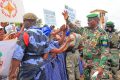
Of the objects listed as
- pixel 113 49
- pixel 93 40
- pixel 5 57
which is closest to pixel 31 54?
pixel 5 57

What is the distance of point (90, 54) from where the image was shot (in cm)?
751

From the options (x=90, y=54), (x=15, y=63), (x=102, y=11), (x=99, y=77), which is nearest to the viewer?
(x=15, y=63)

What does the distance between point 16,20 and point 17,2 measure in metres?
0.33

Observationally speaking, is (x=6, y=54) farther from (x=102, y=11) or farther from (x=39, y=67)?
(x=102, y=11)

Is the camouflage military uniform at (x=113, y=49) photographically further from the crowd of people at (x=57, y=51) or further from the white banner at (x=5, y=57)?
the white banner at (x=5, y=57)

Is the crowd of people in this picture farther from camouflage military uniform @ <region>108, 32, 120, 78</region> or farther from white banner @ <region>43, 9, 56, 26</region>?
white banner @ <region>43, 9, 56, 26</region>

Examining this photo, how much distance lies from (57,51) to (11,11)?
3.59 feet

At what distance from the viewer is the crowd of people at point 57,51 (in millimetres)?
5504

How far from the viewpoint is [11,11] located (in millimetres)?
6277

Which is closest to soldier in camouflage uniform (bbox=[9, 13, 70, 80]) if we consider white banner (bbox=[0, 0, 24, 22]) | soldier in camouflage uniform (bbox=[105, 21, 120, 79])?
white banner (bbox=[0, 0, 24, 22])

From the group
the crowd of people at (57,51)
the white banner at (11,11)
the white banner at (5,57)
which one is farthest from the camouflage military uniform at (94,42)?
the white banner at (5,57)

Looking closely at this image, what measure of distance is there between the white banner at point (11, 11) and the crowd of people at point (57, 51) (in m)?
0.24

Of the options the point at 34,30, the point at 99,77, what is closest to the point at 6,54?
the point at 34,30

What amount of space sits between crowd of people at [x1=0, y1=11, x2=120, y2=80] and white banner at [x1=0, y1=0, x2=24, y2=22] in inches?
9.5
